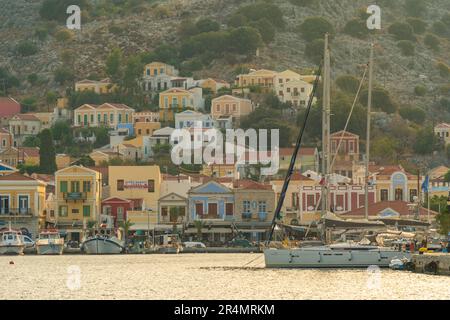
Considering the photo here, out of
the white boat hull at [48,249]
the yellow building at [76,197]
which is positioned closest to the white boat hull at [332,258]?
the white boat hull at [48,249]

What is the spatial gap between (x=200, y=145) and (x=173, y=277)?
288ft

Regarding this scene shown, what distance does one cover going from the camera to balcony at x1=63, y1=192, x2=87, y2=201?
499ft

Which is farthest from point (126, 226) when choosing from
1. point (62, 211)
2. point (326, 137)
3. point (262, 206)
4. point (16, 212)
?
point (326, 137)

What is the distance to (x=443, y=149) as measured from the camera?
200m

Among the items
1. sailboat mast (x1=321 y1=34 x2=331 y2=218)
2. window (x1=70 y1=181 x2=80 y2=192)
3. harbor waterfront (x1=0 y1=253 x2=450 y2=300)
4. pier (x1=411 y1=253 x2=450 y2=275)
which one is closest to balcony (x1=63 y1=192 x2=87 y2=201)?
window (x1=70 y1=181 x2=80 y2=192)

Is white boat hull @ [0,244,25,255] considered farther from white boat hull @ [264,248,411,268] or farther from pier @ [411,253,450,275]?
pier @ [411,253,450,275]

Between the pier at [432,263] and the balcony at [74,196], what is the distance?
186 ft

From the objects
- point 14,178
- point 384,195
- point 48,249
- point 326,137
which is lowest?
point 48,249

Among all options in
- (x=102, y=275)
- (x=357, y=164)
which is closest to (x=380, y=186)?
(x=357, y=164)

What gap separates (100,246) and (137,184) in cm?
2218

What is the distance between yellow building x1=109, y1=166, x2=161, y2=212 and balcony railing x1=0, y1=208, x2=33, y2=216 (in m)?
10.3

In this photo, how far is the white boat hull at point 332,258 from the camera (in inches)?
4018

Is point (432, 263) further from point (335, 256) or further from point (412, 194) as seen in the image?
point (412, 194)

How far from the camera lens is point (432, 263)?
95.9 metres
